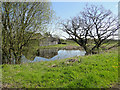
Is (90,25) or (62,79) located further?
(90,25)

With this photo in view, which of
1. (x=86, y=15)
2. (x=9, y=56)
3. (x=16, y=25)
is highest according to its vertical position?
(x=86, y=15)

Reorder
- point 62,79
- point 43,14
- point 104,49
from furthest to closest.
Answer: point 104,49 → point 43,14 → point 62,79

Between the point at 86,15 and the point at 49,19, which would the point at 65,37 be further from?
the point at 49,19

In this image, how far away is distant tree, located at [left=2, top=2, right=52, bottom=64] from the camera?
10469 mm

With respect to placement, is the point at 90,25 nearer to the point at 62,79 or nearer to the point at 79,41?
the point at 79,41

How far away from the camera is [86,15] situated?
19.0 meters

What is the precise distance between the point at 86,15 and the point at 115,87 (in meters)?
16.3

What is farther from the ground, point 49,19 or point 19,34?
point 49,19

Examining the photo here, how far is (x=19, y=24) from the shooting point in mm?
10961

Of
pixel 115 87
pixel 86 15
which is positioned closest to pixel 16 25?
pixel 115 87

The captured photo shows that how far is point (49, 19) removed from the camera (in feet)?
41.9

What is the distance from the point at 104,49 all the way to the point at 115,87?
56.0 feet

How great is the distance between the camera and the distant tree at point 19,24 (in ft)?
34.3

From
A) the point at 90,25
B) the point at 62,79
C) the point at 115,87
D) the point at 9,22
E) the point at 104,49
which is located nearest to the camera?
the point at 115,87
